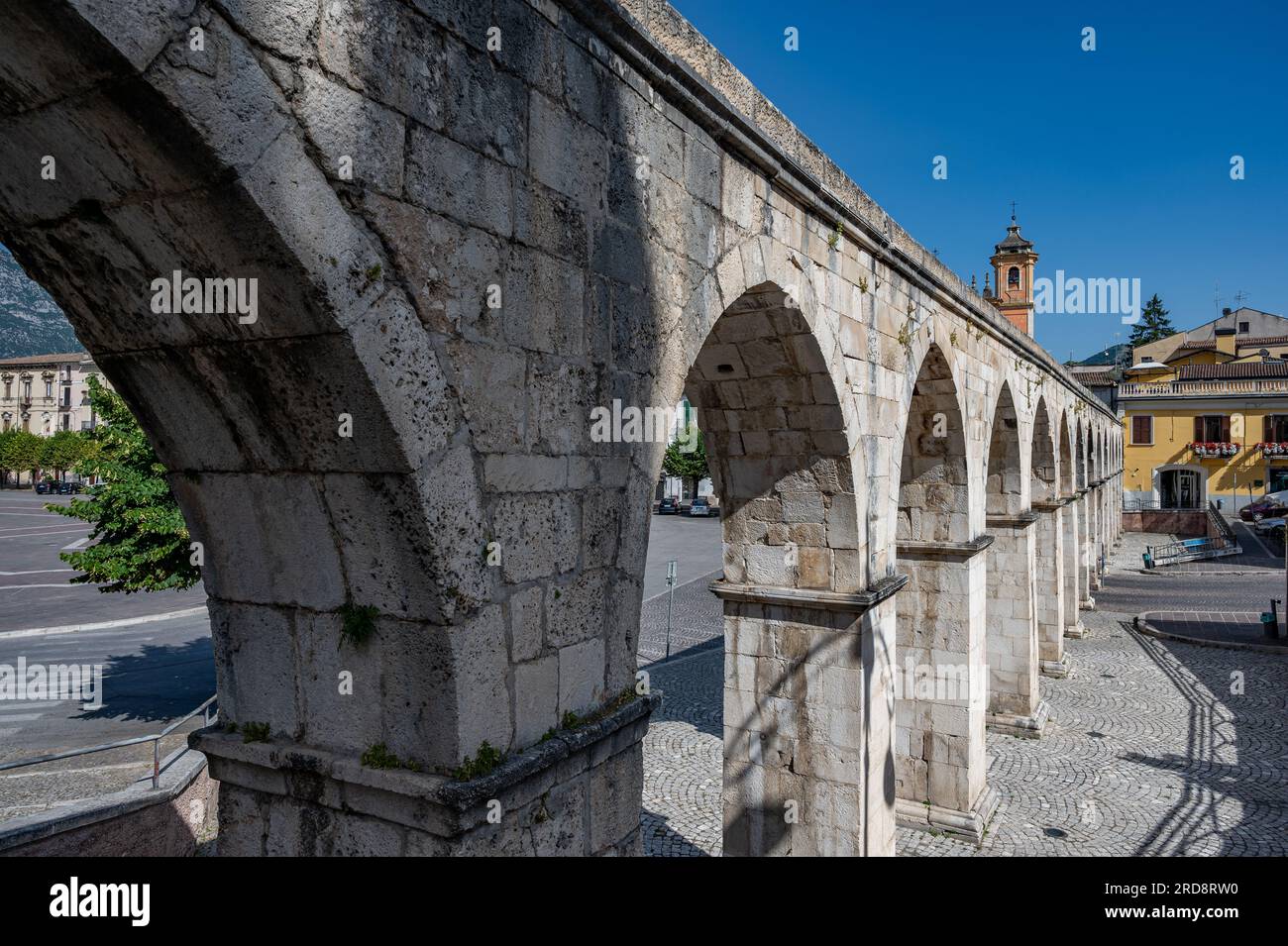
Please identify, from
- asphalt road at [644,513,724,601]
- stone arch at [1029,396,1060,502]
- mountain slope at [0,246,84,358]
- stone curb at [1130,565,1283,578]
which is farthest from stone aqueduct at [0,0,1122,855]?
mountain slope at [0,246,84,358]

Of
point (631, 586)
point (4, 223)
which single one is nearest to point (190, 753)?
point (631, 586)

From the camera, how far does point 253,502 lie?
8.08 ft

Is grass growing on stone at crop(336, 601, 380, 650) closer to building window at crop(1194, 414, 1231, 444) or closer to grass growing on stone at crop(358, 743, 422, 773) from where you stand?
grass growing on stone at crop(358, 743, 422, 773)

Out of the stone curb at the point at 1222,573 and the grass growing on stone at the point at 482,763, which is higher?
the grass growing on stone at the point at 482,763

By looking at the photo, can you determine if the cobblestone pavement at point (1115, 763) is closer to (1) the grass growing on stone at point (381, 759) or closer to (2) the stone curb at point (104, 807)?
(2) the stone curb at point (104, 807)

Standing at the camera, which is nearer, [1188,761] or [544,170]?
[544,170]

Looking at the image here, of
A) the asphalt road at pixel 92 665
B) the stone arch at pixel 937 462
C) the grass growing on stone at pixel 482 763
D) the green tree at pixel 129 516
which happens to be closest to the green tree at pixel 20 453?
the asphalt road at pixel 92 665

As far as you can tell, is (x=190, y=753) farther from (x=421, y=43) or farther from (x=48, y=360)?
(x=48, y=360)

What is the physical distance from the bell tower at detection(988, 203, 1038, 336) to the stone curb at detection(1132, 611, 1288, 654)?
1757 centimetres

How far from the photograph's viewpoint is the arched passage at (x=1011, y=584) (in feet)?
37.0

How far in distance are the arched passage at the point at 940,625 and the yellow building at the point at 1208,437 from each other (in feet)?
112

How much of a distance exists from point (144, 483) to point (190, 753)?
337 cm

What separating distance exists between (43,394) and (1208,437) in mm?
74487

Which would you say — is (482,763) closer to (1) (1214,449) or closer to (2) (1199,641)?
(2) (1199,641)
